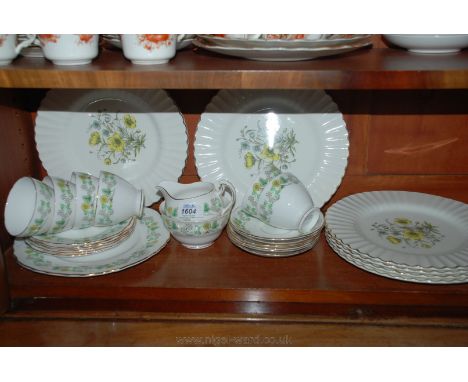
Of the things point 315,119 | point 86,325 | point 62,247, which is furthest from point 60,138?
point 315,119

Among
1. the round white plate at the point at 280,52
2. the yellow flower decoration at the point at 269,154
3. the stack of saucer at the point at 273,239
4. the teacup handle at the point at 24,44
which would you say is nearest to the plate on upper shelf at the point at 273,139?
the yellow flower decoration at the point at 269,154

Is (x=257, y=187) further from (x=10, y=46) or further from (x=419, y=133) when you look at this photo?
(x=10, y=46)

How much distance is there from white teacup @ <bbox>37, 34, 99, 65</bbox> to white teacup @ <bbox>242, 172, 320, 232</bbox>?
371 millimetres

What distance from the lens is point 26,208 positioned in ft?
2.75

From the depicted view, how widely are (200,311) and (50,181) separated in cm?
36

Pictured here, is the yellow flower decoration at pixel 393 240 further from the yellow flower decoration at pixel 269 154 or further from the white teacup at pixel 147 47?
the white teacup at pixel 147 47

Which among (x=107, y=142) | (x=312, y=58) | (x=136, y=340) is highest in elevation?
(x=312, y=58)

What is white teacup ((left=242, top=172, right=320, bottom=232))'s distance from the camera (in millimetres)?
885

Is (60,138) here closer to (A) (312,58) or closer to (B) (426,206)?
(A) (312,58)

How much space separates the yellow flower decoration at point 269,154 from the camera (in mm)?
997

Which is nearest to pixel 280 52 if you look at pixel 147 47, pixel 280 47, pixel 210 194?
pixel 280 47

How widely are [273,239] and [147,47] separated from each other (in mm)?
383

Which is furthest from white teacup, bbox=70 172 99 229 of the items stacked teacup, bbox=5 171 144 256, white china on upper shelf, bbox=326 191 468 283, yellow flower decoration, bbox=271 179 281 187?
white china on upper shelf, bbox=326 191 468 283

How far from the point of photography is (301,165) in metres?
1.00
